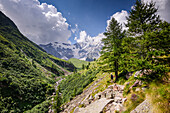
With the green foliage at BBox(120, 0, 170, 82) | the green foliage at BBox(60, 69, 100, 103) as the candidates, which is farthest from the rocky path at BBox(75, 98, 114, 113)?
the green foliage at BBox(60, 69, 100, 103)

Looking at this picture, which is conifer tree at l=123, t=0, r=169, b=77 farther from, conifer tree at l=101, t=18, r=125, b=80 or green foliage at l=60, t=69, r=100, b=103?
green foliage at l=60, t=69, r=100, b=103

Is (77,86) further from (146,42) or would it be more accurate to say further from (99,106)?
(146,42)

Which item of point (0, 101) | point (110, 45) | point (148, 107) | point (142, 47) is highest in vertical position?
point (110, 45)

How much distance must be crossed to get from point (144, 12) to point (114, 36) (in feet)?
20.8

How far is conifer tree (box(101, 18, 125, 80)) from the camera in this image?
15875mm

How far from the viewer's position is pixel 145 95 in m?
7.85

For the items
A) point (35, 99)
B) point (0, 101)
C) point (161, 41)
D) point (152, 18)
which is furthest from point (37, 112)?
point (152, 18)

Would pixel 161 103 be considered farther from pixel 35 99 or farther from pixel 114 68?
pixel 35 99

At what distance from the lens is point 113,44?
641 inches

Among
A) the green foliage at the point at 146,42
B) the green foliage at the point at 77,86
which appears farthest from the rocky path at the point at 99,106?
the green foliage at the point at 77,86

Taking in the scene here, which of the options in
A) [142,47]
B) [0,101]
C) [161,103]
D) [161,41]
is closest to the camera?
[161,103]

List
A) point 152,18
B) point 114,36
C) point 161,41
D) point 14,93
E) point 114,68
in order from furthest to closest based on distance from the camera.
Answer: point 14,93 < point 114,36 < point 114,68 < point 152,18 < point 161,41

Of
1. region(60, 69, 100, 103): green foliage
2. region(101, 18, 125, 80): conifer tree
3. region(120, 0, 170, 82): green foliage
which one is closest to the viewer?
region(120, 0, 170, 82): green foliage

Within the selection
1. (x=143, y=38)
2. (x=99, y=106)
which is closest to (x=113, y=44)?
(x=143, y=38)
